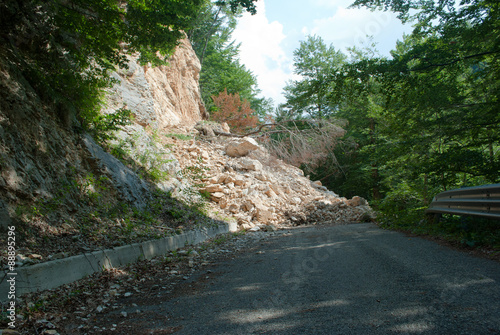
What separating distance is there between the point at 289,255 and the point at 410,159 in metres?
5.48

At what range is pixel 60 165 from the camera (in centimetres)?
511

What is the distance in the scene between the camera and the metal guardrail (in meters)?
3.93

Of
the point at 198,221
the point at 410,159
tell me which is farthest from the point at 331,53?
the point at 198,221

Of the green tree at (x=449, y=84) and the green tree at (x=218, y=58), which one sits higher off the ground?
the green tree at (x=218, y=58)

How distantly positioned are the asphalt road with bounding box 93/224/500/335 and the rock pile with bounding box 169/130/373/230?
6.39 m

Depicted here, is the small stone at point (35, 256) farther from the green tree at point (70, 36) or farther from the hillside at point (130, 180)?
the green tree at point (70, 36)

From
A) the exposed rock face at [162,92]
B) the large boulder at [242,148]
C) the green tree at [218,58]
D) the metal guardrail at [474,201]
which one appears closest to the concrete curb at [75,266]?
the metal guardrail at [474,201]

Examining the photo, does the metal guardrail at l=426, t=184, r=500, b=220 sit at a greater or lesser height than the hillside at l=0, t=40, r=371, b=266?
lesser

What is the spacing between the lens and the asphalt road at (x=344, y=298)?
2.15 m

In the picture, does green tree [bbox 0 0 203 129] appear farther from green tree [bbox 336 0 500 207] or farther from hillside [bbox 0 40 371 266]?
green tree [bbox 336 0 500 207]

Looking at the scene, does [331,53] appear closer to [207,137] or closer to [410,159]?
[207,137]

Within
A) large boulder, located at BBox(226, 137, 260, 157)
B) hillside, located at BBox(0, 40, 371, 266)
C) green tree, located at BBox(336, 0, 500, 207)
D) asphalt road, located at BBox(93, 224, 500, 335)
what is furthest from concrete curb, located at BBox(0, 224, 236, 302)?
large boulder, located at BBox(226, 137, 260, 157)

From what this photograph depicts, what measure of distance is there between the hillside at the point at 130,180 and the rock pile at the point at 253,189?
0.05 m

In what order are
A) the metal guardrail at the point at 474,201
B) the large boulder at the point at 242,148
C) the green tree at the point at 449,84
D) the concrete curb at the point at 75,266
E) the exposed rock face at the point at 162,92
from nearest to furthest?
the concrete curb at the point at 75,266 → the metal guardrail at the point at 474,201 → the green tree at the point at 449,84 → the exposed rock face at the point at 162,92 → the large boulder at the point at 242,148
